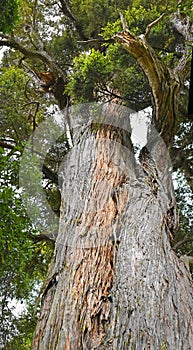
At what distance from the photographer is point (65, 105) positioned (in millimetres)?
7715

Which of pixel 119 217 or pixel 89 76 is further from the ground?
pixel 89 76

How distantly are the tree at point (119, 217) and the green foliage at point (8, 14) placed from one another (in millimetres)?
1161

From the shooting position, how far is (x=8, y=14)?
5707 millimetres

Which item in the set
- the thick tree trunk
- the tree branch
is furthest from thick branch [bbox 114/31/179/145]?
the tree branch

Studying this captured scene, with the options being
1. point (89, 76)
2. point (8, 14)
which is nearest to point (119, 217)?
point (89, 76)

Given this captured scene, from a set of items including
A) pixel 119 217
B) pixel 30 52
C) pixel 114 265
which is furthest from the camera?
pixel 30 52

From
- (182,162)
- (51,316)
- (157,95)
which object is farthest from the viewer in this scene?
(182,162)

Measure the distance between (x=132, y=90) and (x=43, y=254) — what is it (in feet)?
13.5

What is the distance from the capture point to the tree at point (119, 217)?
3.12 meters

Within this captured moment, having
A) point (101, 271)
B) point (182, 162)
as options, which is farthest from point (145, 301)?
point (182, 162)

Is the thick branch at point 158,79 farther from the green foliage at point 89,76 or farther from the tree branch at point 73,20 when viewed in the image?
the tree branch at point 73,20

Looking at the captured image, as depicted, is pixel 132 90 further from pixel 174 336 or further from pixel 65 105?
pixel 174 336

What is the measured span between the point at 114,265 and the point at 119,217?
720mm

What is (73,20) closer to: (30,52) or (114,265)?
(30,52)
